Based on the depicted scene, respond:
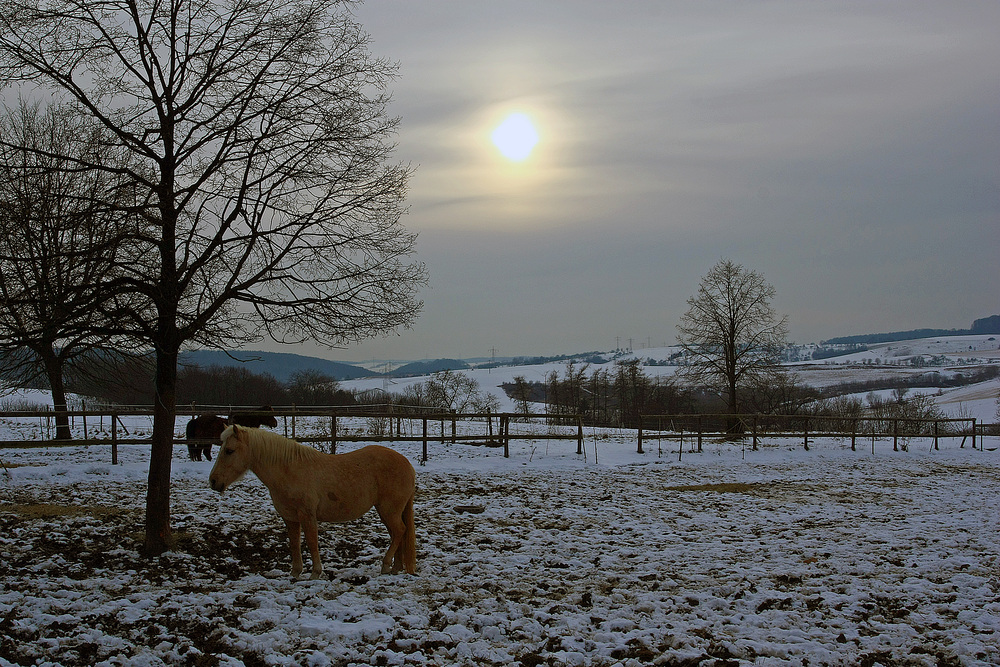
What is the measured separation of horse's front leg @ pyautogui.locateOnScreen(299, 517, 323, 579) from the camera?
6445mm

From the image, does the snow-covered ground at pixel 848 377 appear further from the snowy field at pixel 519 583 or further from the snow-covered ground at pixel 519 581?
the snowy field at pixel 519 583

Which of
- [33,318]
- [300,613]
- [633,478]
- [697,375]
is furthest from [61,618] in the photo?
[697,375]

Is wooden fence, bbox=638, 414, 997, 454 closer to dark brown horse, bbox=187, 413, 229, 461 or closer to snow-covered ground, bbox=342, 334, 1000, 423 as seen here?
dark brown horse, bbox=187, 413, 229, 461

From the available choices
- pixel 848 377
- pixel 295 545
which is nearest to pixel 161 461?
pixel 295 545

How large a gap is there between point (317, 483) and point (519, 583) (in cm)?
251

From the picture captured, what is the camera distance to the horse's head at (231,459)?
21.0 ft

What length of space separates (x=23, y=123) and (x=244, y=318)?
47.9 feet

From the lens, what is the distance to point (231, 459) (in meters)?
6.47

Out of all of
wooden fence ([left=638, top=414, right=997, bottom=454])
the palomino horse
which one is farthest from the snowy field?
wooden fence ([left=638, top=414, right=997, bottom=454])

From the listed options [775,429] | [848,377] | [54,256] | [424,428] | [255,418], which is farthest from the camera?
[848,377]

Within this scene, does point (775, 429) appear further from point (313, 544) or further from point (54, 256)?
point (54, 256)

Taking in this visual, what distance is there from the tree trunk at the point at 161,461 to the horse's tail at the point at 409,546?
285 centimetres

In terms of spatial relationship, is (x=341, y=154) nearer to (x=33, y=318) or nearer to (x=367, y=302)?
(x=367, y=302)

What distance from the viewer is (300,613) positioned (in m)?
5.36
